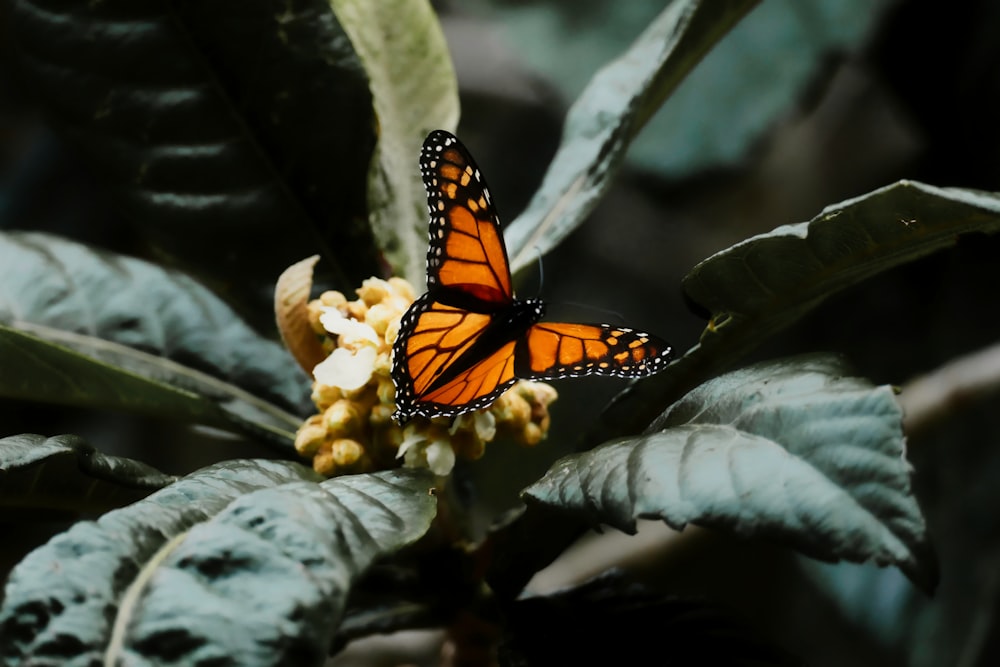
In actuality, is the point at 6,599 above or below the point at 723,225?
below

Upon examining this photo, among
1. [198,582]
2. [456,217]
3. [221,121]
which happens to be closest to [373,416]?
[456,217]

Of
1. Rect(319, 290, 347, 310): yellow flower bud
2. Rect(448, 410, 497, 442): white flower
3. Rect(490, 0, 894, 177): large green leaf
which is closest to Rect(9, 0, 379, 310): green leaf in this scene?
Rect(319, 290, 347, 310): yellow flower bud

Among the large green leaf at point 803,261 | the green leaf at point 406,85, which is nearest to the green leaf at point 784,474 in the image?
the large green leaf at point 803,261

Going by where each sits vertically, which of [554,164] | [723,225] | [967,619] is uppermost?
[723,225]

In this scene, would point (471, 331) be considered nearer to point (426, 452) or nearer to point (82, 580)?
point (426, 452)

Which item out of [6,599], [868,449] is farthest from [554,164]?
[6,599]

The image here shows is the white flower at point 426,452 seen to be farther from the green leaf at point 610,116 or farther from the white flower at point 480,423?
the green leaf at point 610,116

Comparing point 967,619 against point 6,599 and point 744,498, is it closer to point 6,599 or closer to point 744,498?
point 744,498

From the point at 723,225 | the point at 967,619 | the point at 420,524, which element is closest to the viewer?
the point at 420,524
